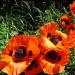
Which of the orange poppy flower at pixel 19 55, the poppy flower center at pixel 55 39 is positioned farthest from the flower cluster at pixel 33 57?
the poppy flower center at pixel 55 39

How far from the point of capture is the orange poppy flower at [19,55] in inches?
86.5

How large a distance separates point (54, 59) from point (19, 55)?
21 centimetres

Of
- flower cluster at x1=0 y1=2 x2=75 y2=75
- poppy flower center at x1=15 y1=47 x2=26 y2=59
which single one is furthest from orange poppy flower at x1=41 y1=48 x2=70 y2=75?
poppy flower center at x1=15 y1=47 x2=26 y2=59

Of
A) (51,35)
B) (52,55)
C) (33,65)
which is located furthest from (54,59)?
(51,35)

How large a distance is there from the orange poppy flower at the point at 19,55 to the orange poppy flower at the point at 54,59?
7cm

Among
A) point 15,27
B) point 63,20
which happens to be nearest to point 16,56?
point 63,20

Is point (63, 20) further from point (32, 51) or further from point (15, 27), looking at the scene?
point (32, 51)

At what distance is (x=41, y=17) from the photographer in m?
4.95

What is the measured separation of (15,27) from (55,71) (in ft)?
8.47

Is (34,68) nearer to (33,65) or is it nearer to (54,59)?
(33,65)

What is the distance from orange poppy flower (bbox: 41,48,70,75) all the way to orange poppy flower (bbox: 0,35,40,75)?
0.07 metres

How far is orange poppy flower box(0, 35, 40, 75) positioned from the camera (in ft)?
7.21

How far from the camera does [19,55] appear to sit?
224 centimetres

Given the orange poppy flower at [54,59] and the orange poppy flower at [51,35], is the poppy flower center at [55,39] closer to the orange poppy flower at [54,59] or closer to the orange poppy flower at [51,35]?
the orange poppy flower at [51,35]
